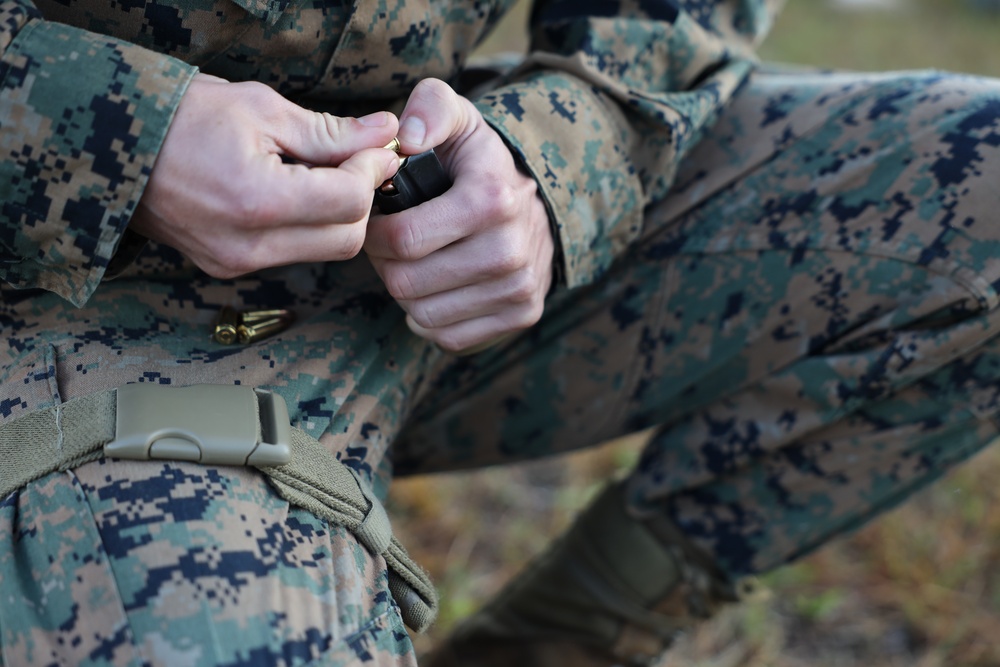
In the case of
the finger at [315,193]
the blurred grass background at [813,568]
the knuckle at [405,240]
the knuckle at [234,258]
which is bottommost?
the blurred grass background at [813,568]

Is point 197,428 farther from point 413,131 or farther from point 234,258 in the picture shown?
point 413,131

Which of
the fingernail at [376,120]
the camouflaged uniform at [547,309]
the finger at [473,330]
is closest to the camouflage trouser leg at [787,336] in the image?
the camouflaged uniform at [547,309]

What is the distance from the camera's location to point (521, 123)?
1029 millimetres

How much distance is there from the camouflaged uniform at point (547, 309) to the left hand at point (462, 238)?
8cm

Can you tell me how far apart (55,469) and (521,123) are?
59 cm

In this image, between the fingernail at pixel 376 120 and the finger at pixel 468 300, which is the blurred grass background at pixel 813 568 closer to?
the finger at pixel 468 300

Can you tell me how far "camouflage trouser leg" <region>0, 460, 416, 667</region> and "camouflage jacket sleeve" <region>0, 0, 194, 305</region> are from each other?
225 millimetres

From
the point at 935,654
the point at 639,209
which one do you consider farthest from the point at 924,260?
the point at 935,654

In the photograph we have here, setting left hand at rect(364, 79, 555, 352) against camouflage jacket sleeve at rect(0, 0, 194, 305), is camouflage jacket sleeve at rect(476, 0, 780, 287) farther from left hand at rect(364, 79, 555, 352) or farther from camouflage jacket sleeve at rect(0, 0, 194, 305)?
camouflage jacket sleeve at rect(0, 0, 194, 305)

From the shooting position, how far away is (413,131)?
2.94 feet

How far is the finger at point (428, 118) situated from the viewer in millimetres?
897

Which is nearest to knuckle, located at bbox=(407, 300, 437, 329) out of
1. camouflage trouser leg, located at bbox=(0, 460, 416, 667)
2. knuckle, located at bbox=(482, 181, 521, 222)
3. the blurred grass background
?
knuckle, located at bbox=(482, 181, 521, 222)

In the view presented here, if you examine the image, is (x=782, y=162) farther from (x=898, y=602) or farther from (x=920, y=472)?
(x=898, y=602)

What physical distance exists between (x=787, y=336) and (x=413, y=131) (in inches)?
23.1
